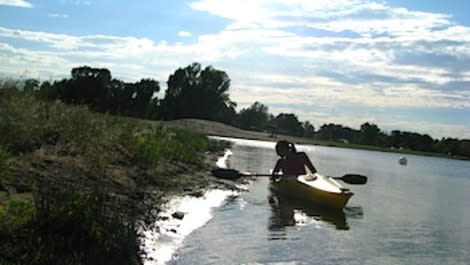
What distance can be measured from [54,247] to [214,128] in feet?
248

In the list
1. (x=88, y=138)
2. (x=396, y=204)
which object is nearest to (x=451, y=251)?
(x=396, y=204)

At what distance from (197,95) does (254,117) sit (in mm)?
34875

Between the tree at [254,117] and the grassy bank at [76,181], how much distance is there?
114578 mm

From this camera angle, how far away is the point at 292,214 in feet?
53.5

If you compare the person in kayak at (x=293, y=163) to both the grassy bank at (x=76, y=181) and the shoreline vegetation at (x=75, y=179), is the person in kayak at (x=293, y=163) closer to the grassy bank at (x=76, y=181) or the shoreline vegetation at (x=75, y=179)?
the shoreline vegetation at (x=75, y=179)

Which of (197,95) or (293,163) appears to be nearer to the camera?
(293,163)

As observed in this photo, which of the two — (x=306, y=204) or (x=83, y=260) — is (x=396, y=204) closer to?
(x=306, y=204)

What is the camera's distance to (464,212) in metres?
21.7

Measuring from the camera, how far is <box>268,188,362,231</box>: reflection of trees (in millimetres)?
14819

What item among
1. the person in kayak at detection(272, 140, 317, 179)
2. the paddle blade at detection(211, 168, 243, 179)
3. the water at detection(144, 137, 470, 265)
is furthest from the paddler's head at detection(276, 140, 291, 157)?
the paddle blade at detection(211, 168, 243, 179)

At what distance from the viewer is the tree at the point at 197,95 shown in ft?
358

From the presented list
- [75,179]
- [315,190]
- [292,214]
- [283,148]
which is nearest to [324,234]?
[292,214]

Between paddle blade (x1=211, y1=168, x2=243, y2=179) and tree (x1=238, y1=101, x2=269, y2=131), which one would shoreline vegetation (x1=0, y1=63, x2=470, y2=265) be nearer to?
paddle blade (x1=211, y1=168, x2=243, y2=179)

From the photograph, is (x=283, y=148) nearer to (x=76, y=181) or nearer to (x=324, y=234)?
(x=324, y=234)
